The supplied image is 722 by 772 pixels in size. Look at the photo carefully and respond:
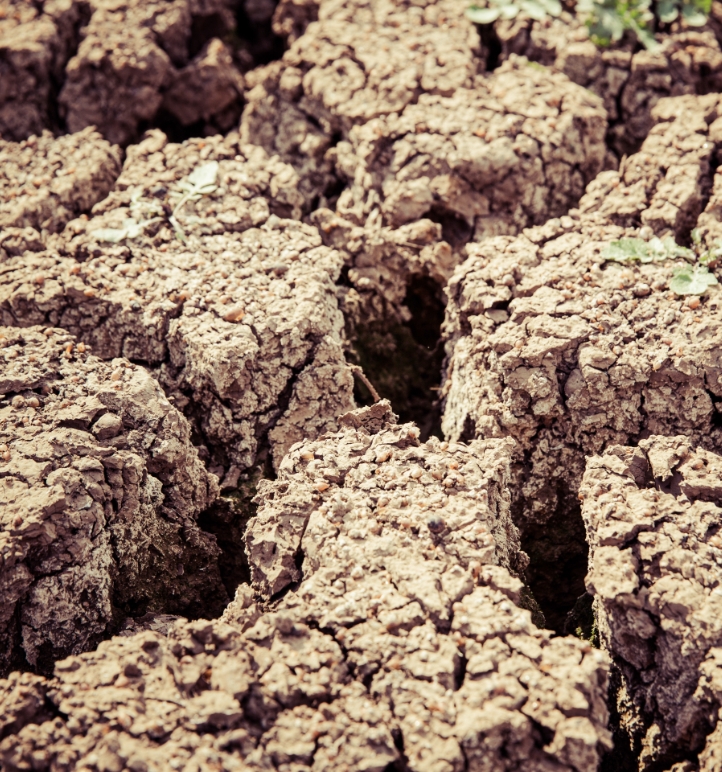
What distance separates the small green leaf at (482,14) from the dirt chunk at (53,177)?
1.84 meters

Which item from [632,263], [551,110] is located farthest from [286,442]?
[551,110]

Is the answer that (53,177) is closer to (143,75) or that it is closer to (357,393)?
(143,75)

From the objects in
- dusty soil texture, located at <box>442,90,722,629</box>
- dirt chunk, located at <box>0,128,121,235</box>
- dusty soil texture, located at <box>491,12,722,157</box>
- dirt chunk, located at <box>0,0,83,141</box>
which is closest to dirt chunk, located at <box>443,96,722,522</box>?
dusty soil texture, located at <box>442,90,722,629</box>

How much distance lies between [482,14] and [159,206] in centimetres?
189

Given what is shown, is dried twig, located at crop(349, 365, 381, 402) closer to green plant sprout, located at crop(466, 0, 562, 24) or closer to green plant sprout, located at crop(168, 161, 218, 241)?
green plant sprout, located at crop(168, 161, 218, 241)

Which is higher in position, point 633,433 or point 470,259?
point 470,259

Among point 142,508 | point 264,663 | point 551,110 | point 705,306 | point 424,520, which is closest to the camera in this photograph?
point 264,663

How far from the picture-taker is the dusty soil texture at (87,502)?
2305 mm

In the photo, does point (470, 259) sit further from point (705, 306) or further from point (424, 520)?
point (424, 520)

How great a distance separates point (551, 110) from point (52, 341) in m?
2.30

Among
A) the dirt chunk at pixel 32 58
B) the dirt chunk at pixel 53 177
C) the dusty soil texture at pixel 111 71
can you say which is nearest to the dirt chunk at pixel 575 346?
the dirt chunk at pixel 53 177

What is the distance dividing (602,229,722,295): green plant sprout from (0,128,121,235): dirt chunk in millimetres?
2177

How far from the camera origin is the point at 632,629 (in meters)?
2.22

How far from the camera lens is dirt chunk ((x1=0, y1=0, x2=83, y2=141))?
3.71 metres
